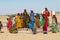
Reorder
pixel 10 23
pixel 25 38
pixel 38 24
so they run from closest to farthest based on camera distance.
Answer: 1. pixel 25 38
2. pixel 10 23
3. pixel 38 24

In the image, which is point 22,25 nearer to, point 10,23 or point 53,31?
point 10,23

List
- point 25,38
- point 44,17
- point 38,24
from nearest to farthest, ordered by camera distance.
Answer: point 25,38 → point 44,17 → point 38,24

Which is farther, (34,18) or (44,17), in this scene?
(34,18)

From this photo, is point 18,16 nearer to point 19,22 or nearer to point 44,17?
point 19,22

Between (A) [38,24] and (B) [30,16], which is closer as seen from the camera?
(B) [30,16]

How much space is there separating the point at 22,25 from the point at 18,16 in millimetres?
755

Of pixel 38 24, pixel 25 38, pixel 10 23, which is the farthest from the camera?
pixel 38 24

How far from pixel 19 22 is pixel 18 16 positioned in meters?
0.47

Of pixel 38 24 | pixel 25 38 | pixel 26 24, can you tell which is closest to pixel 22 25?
pixel 26 24

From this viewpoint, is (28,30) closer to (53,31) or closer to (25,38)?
(53,31)

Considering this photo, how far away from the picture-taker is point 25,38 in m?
17.1

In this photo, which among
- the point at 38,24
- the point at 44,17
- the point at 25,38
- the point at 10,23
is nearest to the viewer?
the point at 25,38

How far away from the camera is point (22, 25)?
2220 centimetres

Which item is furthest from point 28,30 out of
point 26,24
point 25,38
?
point 25,38
